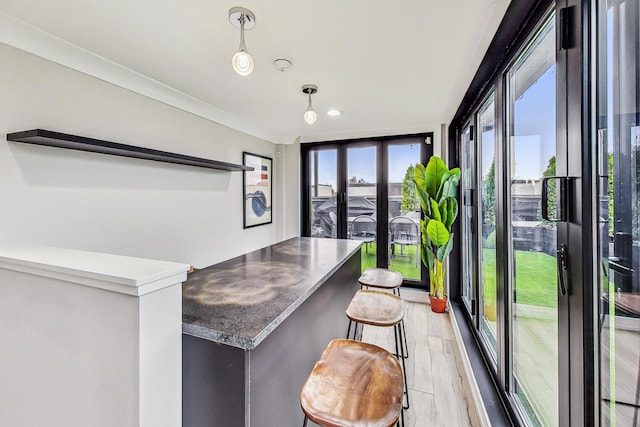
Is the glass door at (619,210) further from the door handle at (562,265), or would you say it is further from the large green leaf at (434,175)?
the large green leaf at (434,175)

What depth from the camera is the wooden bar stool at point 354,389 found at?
92 cm

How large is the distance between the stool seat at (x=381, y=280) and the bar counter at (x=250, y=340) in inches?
26.6

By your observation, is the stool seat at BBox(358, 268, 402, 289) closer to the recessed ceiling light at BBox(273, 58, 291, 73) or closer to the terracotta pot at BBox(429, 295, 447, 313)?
the terracotta pot at BBox(429, 295, 447, 313)

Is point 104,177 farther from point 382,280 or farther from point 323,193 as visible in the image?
point 323,193

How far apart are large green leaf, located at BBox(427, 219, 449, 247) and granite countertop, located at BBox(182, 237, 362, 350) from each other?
1.36m

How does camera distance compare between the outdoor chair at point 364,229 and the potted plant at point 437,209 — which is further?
the outdoor chair at point 364,229

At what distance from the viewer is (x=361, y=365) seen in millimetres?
1183

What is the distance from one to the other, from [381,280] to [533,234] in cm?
123

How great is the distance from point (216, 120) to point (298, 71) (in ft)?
4.54

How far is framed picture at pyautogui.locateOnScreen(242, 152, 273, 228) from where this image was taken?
3.64 metres

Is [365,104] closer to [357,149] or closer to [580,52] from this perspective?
[357,149]

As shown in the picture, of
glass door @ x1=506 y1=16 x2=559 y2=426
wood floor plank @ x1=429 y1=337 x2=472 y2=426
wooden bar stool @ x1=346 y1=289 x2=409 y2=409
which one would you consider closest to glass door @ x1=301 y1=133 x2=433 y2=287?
wood floor plank @ x1=429 y1=337 x2=472 y2=426

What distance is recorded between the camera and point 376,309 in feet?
5.66

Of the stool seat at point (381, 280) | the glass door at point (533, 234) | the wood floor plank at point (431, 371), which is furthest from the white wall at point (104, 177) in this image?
the glass door at point (533, 234)
